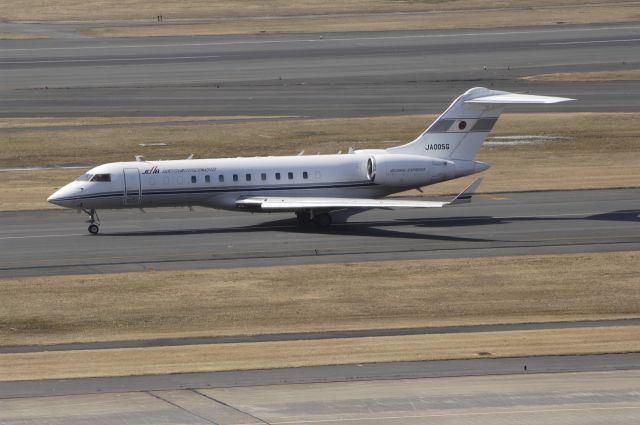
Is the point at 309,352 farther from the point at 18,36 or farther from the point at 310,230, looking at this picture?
the point at 18,36

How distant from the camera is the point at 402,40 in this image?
105125 mm

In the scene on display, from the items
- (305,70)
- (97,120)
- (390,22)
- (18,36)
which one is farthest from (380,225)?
(18,36)

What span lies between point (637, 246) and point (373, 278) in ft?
33.9

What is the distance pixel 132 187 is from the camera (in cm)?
4944

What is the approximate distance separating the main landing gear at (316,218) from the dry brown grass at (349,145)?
27.3ft

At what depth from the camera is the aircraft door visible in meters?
49.4

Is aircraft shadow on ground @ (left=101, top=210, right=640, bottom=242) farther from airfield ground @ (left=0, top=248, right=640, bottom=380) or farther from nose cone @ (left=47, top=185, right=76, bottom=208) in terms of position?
airfield ground @ (left=0, top=248, right=640, bottom=380)

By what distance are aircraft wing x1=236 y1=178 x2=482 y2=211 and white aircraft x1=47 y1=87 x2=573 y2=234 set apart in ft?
0.12

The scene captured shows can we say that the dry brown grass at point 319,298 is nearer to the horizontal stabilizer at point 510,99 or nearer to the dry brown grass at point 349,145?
the horizontal stabilizer at point 510,99

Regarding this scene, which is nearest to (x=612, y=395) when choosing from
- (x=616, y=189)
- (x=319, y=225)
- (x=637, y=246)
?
(x=637, y=246)

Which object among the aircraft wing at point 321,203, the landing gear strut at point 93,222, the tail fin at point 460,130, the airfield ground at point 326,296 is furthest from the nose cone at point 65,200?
the tail fin at point 460,130

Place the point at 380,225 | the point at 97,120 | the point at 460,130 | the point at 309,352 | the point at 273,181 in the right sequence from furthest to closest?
1. the point at 97,120
2. the point at 460,130
3. the point at 380,225
4. the point at 273,181
5. the point at 309,352

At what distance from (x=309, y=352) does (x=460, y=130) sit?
21.9 m

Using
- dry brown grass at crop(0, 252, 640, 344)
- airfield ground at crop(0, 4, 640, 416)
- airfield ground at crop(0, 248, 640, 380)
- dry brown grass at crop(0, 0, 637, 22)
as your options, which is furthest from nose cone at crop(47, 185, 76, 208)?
dry brown grass at crop(0, 0, 637, 22)
